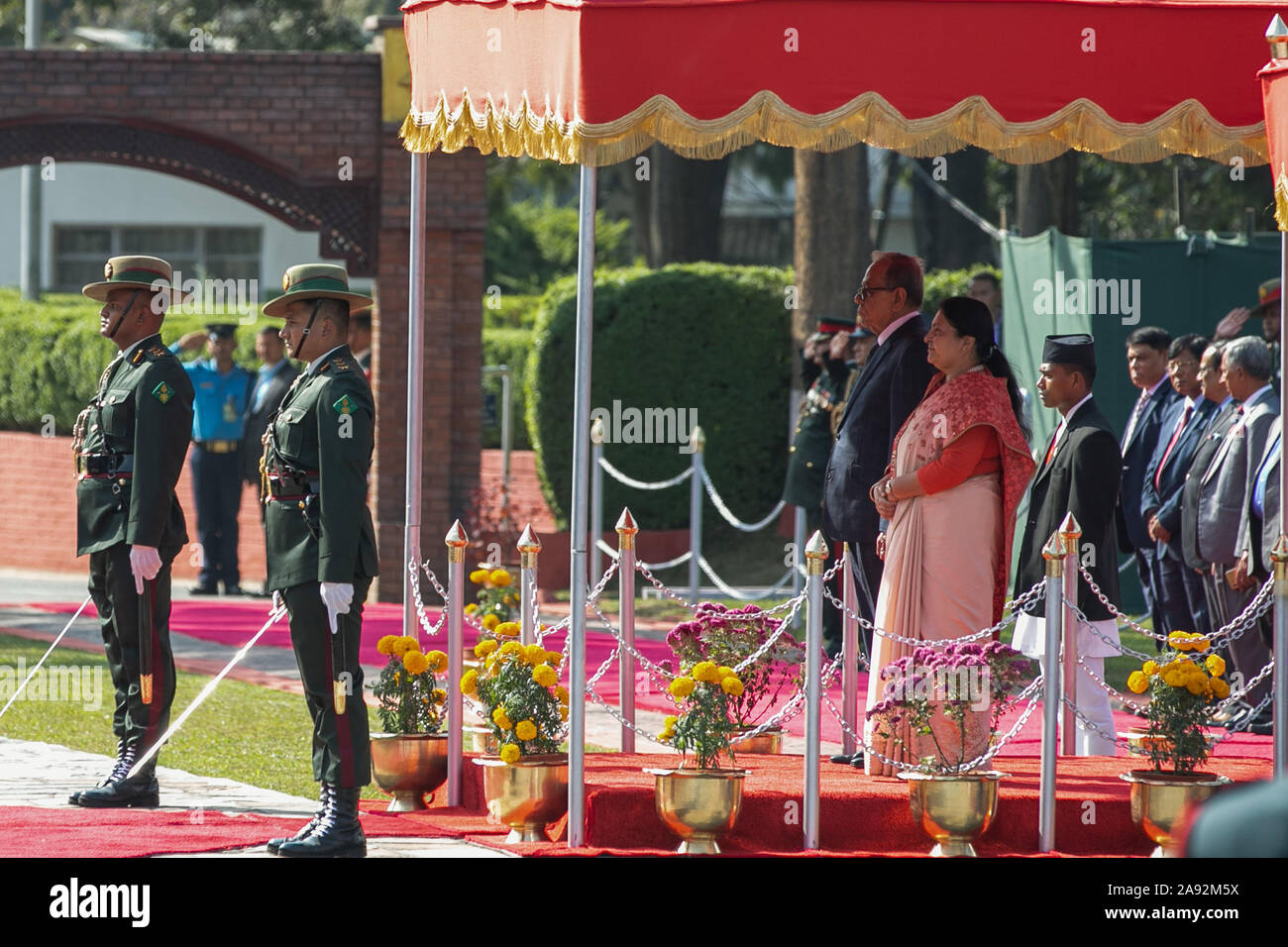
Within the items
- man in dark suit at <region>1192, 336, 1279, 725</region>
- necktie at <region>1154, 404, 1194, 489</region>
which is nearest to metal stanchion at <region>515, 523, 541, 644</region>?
man in dark suit at <region>1192, 336, 1279, 725</region>

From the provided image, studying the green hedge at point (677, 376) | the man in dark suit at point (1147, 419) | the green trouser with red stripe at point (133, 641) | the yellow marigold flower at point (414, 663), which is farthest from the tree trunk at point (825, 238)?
the green trouser with red stripe at point (133, 641)

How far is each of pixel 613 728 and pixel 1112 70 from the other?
15.2 ft

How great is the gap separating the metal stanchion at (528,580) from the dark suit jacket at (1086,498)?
225 cm

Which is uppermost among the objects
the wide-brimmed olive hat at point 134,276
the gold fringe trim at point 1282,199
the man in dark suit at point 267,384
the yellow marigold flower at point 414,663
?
the gold fringe trim at point 1282,199

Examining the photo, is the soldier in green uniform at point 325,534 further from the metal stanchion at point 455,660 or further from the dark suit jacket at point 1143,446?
the dark suit jacket at point 1143,446

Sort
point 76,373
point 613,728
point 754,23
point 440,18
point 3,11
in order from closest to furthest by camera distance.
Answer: point 754,23, point 440,18, point 613,728, point 76,373, point 3,11

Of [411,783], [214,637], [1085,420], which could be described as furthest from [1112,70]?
[214,637]

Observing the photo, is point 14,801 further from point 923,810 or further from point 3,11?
point 3,11

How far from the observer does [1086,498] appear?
8422mm

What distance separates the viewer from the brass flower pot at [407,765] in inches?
306

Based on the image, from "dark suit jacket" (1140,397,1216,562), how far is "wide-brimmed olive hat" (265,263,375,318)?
4.95m

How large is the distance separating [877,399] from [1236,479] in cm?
247

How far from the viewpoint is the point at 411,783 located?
25.6 ft

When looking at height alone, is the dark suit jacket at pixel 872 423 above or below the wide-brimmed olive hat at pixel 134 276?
below
